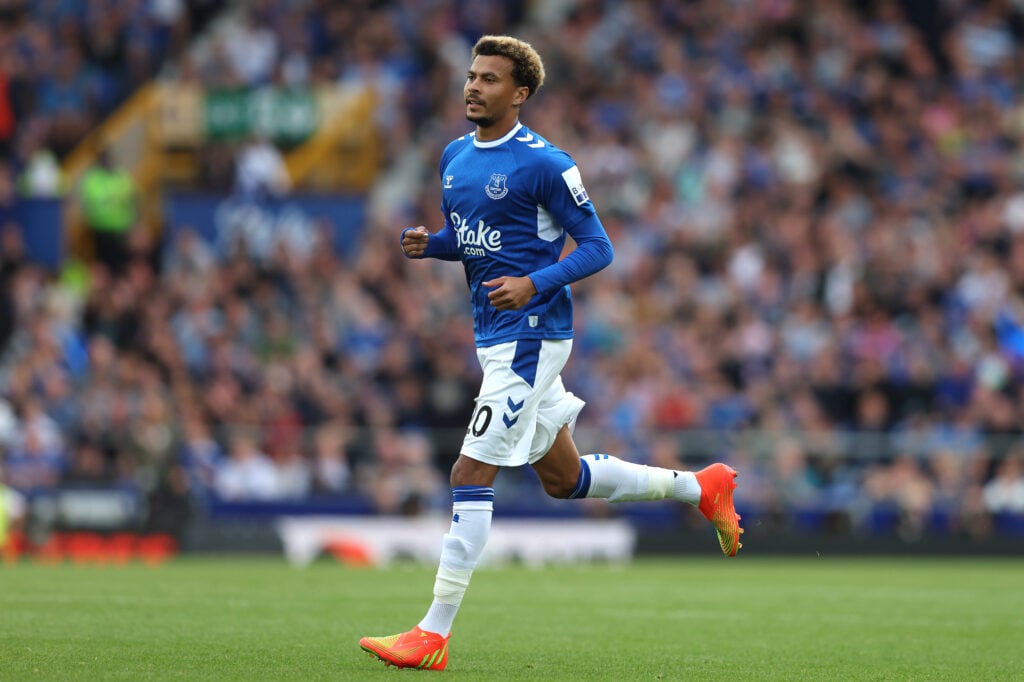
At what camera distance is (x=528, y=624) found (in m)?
9.78

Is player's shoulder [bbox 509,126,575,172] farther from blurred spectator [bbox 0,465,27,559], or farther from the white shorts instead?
blurred spectator [bbox 0,465,27,559]

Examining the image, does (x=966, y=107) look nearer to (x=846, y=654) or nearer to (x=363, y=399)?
(x=363, y=399)

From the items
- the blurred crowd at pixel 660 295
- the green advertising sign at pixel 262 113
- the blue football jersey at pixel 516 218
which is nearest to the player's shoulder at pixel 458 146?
the blue football jersey at pixel 516 218

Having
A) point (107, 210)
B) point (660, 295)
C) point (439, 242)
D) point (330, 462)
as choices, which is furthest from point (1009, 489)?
point (439, 242)

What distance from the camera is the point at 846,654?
8344mm

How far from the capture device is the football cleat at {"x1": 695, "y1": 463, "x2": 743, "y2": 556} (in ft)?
28.2

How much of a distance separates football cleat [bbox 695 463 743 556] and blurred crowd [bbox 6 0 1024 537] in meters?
9.68

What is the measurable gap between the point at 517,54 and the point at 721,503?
2.43 m

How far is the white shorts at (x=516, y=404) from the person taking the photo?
7781 mm

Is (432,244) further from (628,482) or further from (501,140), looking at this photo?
(628,482)

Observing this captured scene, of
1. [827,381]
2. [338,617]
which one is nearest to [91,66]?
[827,381]

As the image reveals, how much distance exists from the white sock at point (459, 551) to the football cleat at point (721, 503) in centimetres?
132

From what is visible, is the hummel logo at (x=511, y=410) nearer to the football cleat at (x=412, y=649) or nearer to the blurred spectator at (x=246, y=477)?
the football cleat at (x=412, y=649)

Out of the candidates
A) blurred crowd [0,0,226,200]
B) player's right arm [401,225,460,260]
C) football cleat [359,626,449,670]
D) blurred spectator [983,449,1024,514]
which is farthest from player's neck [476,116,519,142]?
blurred crowd [0,0,226,200]
